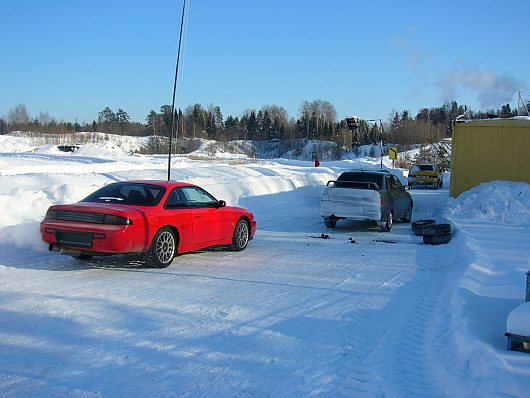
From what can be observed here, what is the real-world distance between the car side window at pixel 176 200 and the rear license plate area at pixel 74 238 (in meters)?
1.37

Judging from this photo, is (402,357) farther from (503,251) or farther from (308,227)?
(308,227)

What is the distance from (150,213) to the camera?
26.3 ft

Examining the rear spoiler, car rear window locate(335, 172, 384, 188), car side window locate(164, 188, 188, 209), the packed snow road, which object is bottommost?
the packed snow road

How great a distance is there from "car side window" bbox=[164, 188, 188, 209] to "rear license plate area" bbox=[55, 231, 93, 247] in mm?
1368

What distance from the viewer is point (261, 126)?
119m

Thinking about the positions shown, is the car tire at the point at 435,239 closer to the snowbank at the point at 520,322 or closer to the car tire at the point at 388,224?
the car tire at the point at 388,224

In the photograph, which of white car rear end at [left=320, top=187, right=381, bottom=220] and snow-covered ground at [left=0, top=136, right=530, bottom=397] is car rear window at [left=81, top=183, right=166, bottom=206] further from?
white car rear end at [left=320, top=187, right=381, bottom=220]

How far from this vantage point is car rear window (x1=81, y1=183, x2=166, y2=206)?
27.8ft

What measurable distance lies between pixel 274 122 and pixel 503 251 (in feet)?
360

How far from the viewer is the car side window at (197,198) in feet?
30.2

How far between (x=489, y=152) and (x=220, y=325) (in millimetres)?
15221

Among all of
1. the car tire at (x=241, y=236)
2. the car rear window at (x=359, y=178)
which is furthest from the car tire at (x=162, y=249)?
the car rear window at (x=359, y=178)

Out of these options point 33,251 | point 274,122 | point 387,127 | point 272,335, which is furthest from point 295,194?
point 387,127

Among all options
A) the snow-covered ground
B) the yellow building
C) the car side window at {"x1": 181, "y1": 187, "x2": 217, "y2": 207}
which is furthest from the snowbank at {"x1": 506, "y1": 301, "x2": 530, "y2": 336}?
the yellow building
